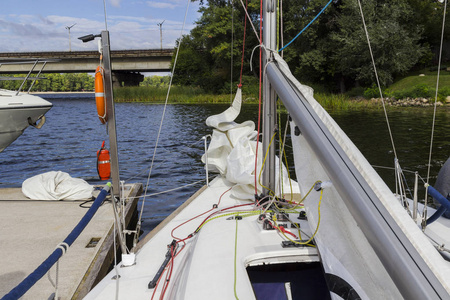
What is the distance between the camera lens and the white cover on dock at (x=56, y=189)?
6.76 meters

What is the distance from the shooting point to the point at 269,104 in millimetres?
3994

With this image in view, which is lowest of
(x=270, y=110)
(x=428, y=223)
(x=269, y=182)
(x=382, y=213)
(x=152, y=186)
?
(x=152, y=186)

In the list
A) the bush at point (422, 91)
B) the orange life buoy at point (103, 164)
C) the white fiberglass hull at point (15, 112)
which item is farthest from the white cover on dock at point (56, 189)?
the bush at point (422, 91)

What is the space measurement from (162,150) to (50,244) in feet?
36.4

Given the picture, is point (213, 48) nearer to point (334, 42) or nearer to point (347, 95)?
point (334, 42)

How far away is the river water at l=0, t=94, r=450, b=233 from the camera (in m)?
10.6

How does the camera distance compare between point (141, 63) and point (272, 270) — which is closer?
point (272, 270)

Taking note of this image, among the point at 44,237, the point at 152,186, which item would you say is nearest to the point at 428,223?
the point at 44,237

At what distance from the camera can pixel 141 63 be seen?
5428 centimetres

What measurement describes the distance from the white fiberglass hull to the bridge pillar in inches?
1848

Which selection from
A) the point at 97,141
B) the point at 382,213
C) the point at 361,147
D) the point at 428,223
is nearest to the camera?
the point at 382,213

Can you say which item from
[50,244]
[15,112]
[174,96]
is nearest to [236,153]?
[50,244]

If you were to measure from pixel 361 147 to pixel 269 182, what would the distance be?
11.8m

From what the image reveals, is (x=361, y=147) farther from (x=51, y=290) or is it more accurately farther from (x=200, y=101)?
(x=200, y=101)
